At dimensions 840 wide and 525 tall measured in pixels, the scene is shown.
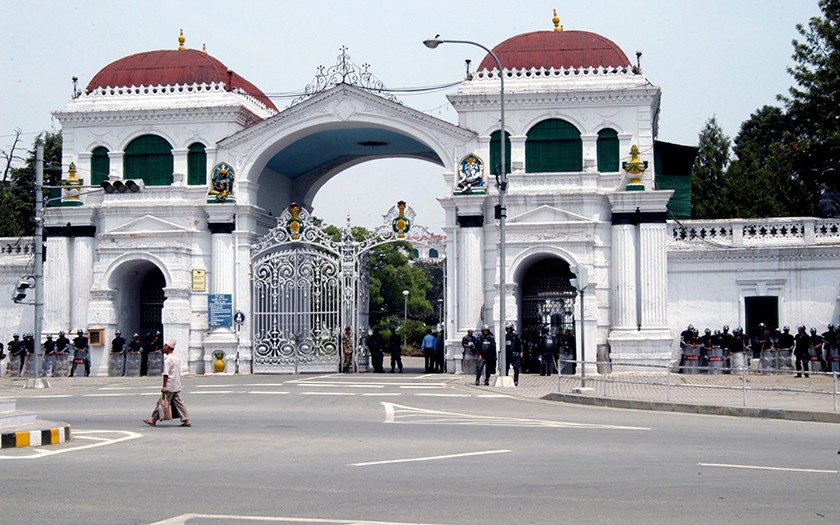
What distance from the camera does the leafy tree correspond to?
59.9m

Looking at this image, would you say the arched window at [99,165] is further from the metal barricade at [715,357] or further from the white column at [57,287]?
the metal barricade at [715,357]

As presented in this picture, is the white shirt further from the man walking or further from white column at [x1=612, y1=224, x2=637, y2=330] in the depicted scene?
white column at [x1=612, y1=224, x2=637, y2=330]

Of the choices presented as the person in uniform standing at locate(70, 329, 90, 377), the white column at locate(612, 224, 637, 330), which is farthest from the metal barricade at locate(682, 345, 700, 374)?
the person in uniform standing at locate(70, 329, 90, 377)

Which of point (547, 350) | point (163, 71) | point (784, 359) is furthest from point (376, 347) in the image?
point (784, 359)

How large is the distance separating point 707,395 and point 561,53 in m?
16.2

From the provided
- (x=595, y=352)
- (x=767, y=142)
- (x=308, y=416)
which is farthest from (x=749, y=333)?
(x=767, y=142)

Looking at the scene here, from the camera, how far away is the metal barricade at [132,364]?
120 ft

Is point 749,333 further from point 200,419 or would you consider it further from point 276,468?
point 276,468

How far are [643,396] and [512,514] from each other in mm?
14648

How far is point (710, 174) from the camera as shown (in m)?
62.9

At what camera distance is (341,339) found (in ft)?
122

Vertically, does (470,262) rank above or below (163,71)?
below

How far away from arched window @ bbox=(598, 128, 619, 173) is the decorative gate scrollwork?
633 cm

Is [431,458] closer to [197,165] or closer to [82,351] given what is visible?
[82,351]
